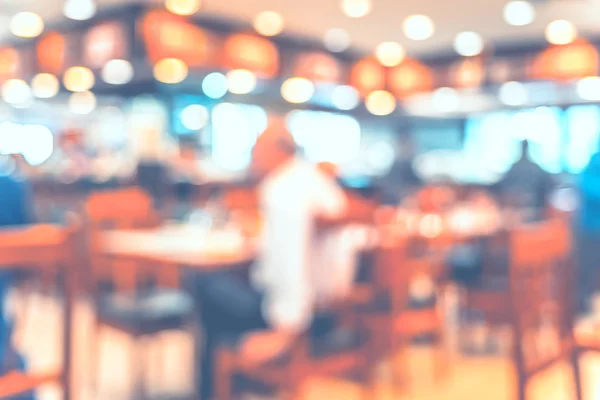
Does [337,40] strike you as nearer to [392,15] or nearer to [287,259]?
[392,15]

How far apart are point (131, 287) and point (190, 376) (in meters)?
0.64

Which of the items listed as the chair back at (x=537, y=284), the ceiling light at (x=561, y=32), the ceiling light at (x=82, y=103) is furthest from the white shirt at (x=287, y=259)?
the ceiling light at (x=561, y=32)

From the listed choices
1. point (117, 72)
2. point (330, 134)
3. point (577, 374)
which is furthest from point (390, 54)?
point (577, 374)

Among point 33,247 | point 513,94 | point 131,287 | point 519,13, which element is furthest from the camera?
point 513,94

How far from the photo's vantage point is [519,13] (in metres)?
6.62

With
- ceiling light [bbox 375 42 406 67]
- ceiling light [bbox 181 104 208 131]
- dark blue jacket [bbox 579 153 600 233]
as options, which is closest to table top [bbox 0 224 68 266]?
dark blue jacket [bbox 579 153 600 233]

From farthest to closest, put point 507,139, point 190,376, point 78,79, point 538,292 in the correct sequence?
point 507,139, point 78,79, point 190,376, point 538,292

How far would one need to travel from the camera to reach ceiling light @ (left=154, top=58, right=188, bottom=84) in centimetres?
617

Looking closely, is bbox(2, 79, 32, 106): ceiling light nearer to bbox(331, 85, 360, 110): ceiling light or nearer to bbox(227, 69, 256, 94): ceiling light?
bbox(227, 69, 256, 94): ceiling light

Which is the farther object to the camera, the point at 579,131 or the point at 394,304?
the point at 579,131

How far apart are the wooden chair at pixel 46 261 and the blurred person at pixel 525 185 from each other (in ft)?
13.8

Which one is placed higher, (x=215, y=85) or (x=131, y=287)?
(x=215, y=85)

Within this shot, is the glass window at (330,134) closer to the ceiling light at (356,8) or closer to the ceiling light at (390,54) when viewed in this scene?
the ceiling light at (390,54)

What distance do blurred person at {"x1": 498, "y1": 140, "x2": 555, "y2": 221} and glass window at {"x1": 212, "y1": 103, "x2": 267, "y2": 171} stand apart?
310 cm
